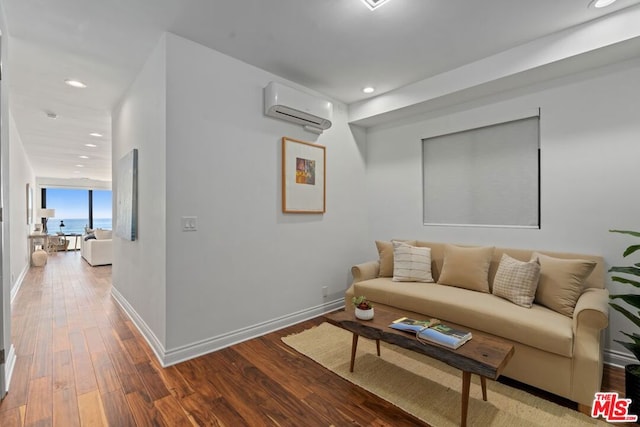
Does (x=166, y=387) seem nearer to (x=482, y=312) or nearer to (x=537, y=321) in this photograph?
(x=482, y=312)

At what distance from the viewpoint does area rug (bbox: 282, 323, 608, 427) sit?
1.76m

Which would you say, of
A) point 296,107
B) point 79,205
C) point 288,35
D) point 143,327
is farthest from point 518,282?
point 79,205

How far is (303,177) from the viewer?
333 cm

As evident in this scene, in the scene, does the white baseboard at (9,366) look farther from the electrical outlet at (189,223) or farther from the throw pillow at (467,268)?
the throw pillow at (467,268)

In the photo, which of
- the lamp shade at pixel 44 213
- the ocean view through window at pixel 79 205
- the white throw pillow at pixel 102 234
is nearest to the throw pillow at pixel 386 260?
the white throw pillow at pixel 102 234

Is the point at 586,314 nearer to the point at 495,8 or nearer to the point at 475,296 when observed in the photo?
the point at 475,296

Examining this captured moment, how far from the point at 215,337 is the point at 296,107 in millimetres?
2309

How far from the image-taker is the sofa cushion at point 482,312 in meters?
1.95

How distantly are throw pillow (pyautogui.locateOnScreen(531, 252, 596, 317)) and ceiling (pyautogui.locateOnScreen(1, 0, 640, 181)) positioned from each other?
6.05ft

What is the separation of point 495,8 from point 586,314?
2.15m

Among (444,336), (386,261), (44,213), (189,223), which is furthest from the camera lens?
(44,213)

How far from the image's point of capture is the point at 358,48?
260 centimetres

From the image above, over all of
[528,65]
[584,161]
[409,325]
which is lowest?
[409,325]

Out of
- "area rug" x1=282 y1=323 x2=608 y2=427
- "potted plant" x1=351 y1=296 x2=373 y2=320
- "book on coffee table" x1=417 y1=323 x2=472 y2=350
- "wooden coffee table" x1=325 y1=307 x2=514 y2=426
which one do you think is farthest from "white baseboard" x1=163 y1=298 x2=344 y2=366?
"book on coffee table" x1=417 y1=323 x2=472 y2=350
